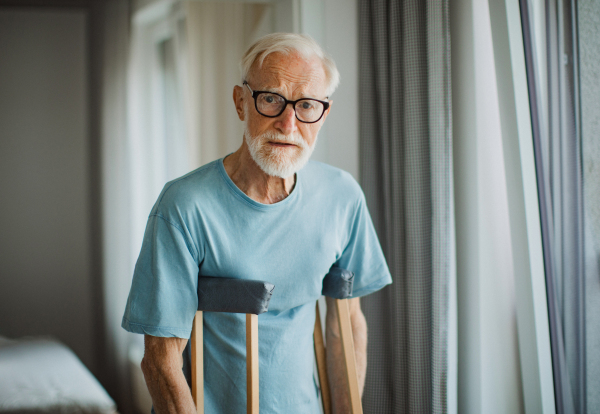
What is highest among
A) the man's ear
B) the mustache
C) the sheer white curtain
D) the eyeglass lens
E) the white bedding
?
the sheer white curtain

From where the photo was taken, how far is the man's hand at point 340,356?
1.14 meters

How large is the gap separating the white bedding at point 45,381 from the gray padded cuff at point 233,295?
1.84ft

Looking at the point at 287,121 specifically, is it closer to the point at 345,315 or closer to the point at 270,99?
the point at 270,99

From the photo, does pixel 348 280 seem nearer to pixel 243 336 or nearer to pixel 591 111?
pixel 243 336

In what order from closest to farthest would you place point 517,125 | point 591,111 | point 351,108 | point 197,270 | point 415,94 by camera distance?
point 197,270
point 591,111
point 517,125
point 415,94
point 351,108

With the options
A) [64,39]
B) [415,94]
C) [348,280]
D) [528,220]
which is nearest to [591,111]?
[528,220]

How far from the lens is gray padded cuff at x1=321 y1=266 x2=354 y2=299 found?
98 cm

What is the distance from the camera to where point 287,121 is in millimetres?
894

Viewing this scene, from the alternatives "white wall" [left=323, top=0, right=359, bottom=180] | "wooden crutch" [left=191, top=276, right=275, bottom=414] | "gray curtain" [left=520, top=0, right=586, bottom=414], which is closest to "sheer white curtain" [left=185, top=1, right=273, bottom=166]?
"white wall" [left=323, top=0, right=359, bottom=180]

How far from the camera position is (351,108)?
1557 mm

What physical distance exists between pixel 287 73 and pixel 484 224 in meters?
0.77

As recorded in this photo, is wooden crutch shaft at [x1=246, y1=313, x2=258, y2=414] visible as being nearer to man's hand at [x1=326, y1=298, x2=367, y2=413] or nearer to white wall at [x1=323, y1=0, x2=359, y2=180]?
man's hand at [x1=326, y1=298, x2=367, y2=413]

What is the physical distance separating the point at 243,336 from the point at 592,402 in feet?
2.98

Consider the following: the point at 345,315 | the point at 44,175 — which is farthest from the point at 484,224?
the point at 44,175
